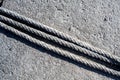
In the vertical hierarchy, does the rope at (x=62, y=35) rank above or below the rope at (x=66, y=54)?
above

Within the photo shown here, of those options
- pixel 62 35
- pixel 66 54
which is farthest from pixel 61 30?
pixel 66 54

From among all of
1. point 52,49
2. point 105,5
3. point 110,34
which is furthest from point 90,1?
point 52,49

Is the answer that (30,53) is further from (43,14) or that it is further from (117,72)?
(117,72)

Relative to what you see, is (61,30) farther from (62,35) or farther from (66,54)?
(66,54)

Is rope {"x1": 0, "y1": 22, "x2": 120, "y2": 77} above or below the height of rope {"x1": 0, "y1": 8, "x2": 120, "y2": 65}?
below

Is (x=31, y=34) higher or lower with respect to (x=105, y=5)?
lower

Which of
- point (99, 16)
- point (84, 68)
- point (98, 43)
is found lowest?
point (84, 68)
